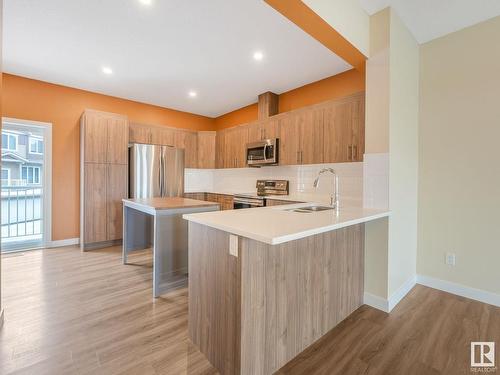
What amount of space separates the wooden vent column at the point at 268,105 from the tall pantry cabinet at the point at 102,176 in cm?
244

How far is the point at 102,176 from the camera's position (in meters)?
4.09

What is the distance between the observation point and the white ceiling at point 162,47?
2.27 meters

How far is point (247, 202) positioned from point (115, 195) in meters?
2.34

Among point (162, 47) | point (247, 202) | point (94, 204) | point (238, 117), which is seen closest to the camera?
point (162, 47)

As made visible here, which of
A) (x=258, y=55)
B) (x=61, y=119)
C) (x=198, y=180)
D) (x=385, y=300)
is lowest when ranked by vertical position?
(x=385, y=300)

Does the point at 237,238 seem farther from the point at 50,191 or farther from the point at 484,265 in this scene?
the point at 50,191

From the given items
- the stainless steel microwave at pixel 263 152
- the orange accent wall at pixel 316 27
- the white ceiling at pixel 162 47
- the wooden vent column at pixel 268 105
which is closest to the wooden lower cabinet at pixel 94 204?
the white ceiling at pixel 162 47

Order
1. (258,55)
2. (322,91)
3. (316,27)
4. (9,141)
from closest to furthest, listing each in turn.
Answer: (316,27)
(258,55)
(322,91)
(9,141)

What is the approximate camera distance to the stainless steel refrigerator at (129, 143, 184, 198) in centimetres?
440

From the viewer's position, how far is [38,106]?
390cm

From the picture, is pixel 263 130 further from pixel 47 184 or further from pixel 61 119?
pixel 47 184

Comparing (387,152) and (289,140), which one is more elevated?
(289,140)

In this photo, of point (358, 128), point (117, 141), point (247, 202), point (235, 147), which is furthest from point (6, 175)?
point (358, 128)

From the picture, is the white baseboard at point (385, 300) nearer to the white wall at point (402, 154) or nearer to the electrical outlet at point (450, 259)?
A: the white wall at point (402, 154)
